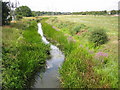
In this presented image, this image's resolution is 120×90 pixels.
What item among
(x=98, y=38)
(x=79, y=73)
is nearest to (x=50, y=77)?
(x=79, y=73)

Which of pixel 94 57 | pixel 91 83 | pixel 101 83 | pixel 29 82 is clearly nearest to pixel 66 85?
pixel 91 83

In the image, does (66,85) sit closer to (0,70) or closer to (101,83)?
(101,83)

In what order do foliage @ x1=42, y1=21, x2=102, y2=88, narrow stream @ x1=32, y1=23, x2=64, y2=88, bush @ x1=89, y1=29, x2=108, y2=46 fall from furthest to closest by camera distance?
bush @ x1=89, y1=29, x2=108, y2=46 < narrow stream @ x1=32, y1=23, x2=64, y2=88 < foliage @ x1=42, y1=21, x2=102, y2=88

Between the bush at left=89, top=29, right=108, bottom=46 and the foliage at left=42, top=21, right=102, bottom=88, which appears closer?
the foliage at left=42, top=21, right=102, bottom=88

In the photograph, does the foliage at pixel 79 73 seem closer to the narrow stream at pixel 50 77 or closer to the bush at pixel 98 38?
the narrow stream at pixel 50 77

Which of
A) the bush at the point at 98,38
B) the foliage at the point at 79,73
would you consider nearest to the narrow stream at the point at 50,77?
the foliage at the point at 79,73

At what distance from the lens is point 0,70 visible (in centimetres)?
656

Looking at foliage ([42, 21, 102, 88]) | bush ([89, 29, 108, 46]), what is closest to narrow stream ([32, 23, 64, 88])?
foliage ([42, 21, 102, 88])

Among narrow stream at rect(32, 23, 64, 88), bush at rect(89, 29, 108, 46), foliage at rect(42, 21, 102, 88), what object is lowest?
narrow stream at rect(32, 23, 64, 88)

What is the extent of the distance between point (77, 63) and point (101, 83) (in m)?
2.09

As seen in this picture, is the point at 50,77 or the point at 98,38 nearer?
the point at 50,77

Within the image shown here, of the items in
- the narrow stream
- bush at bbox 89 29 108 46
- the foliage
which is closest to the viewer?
the foliage

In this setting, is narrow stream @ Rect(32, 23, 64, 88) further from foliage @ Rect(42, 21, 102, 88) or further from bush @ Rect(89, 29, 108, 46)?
bush @ Rect(89, 29, 108, 46)

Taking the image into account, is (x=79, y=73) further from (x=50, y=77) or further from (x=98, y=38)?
(x=98, y=38)
